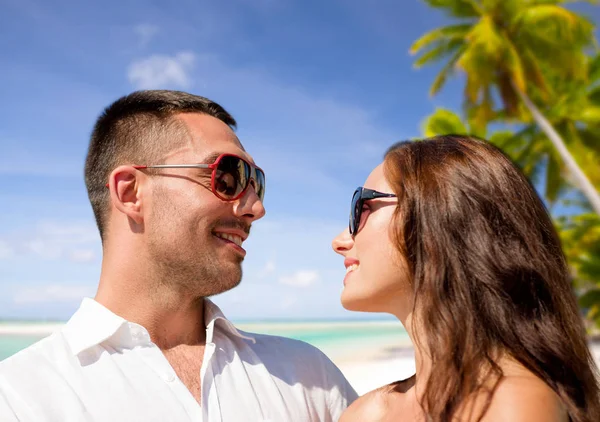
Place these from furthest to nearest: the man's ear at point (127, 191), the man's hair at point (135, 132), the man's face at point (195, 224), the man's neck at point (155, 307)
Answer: the man's hair at point (135, 132) → the man's ear at point (127, 191) → the man's face at point (195, 224) → the man's neck at point (155, 307)

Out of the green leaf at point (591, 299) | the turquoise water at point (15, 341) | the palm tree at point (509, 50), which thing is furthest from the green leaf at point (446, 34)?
the turquoise water at point (15, 341)

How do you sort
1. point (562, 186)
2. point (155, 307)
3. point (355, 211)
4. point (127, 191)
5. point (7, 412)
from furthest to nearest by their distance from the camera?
1. point (562, 186)
2. point (127, 191)
3. point (155, 307)
4. point (355, 211)
5. point (7, 412)

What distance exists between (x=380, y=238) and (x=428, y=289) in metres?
0.37

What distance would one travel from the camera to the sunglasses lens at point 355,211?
114 inches

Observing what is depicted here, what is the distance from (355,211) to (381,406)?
93 centimetres

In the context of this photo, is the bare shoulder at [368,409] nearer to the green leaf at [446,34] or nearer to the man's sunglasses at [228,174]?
the man's sunglasses at [228,174]

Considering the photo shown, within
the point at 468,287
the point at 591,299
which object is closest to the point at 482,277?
the point at 468,287

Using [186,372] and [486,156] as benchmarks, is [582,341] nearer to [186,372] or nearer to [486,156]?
[486,156]

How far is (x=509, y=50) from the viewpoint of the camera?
2100cm

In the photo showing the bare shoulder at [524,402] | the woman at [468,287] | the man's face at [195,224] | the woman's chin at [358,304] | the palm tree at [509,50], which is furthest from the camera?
the palm tree at [509,50]

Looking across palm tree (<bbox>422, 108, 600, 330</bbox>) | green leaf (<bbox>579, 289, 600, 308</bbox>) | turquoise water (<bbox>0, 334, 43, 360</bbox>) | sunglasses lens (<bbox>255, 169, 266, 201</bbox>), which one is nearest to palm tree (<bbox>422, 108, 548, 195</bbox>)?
palm tree (<bbox>422, 108, 600, 330</bbox>)

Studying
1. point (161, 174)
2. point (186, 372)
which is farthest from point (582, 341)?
point (161, 174)

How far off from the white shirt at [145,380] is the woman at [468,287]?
0.51m

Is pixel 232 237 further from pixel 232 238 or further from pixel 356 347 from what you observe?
pixel 356 347
